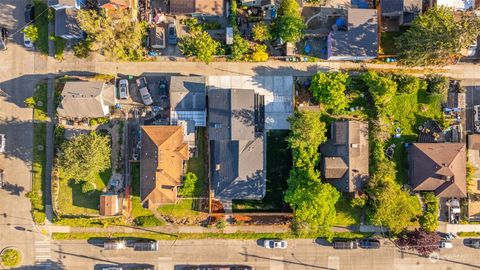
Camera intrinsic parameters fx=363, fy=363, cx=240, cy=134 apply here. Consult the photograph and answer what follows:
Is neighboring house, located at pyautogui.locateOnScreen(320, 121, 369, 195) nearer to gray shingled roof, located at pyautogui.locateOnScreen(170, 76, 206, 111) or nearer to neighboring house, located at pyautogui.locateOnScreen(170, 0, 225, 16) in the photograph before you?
gray shingled roof, located at pyautogui.locateOnScreen(170, 76, 206, 111)

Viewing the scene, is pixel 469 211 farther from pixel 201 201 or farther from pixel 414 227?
→ pixel 201 201

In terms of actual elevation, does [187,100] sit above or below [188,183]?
above

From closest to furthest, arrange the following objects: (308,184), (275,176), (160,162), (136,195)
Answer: (308,184) → (160,162) → (136,195) → (275,176)

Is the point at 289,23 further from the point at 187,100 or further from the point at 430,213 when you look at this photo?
the point at 430,213

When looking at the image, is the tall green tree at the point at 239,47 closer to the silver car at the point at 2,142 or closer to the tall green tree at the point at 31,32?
the tall green tree at the point at 31,32

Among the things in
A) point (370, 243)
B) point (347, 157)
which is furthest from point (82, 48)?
point (370, 243)

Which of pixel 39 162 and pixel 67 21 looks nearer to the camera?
pixel 67 21

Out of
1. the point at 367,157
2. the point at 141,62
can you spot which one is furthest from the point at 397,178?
the point at 141,62
